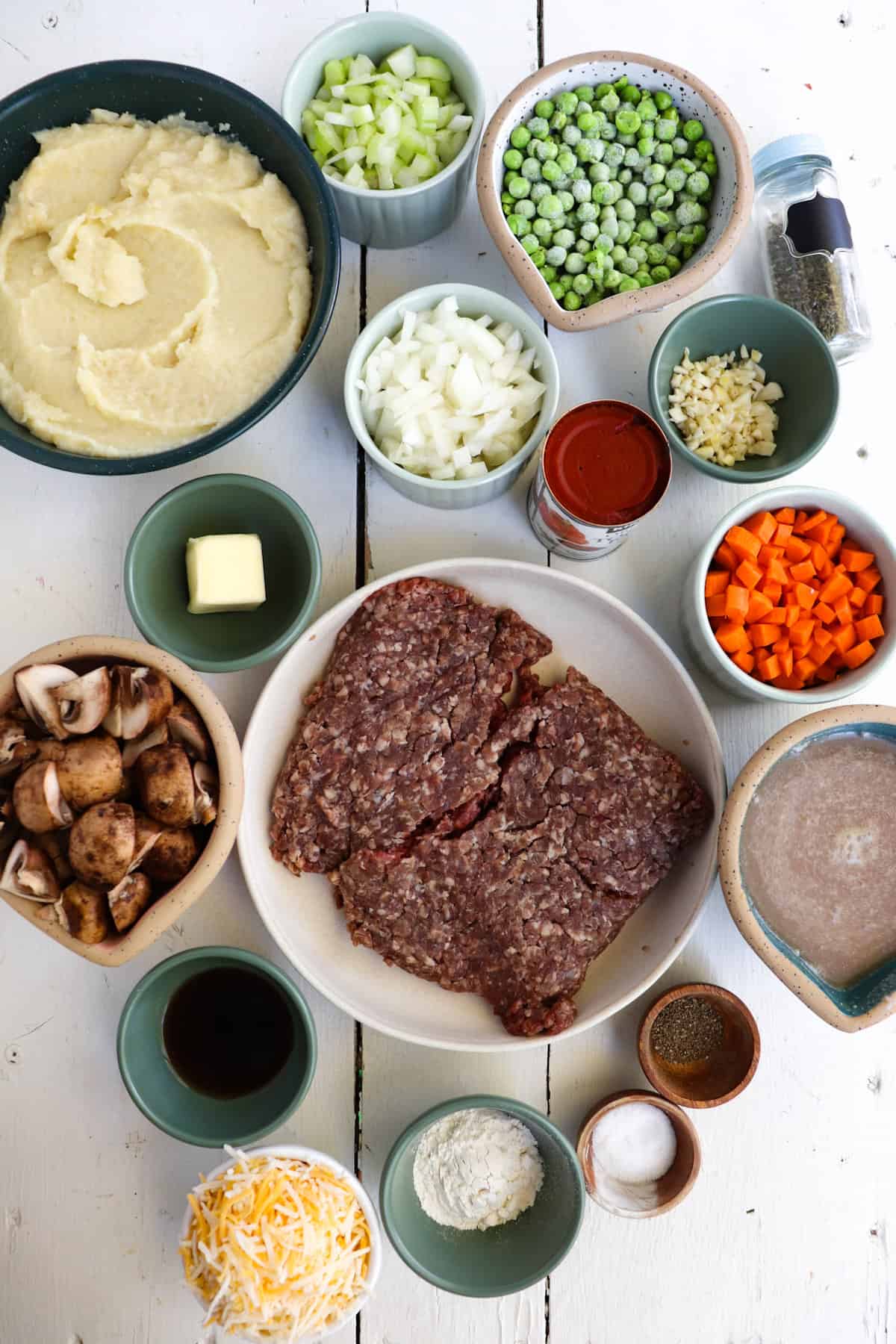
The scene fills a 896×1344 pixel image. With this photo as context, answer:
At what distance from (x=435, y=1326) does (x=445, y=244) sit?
231cm

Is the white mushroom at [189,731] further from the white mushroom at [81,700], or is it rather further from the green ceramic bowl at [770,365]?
the green ceramic bowl at [770,365]

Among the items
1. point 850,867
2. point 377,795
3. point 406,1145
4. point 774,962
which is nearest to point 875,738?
point 850,867

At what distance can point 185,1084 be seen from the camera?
202cm

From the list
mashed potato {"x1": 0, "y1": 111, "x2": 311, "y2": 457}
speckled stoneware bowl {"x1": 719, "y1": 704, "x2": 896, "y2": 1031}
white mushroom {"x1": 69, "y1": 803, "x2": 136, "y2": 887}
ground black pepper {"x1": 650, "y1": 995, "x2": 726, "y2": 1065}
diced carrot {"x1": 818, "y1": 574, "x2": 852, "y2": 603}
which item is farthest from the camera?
ground black pepper {"x1": 650, "y1": 995, "x2": 726, "y2": 1065}

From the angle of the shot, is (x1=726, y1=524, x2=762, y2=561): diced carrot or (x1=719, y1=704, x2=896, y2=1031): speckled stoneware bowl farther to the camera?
(x1=726, y1=524, x2=762, y2=561): diced carrot

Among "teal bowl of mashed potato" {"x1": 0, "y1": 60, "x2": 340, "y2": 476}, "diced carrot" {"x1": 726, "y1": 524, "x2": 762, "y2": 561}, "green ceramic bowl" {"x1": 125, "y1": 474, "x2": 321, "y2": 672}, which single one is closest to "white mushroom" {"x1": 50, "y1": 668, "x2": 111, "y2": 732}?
"green ceramic bowl" {"x1": 125, "y1": 474, "x2": 321, "y2": 672}

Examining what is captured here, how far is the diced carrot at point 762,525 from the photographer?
200 centimetres

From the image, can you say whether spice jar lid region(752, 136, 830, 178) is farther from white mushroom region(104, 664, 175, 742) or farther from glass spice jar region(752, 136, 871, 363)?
white mushroom region(104, 664, 175, 742)

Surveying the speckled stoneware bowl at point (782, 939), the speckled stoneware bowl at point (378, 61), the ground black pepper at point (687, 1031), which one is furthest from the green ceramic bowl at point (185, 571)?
the ground black pepper at point (687, 1031)

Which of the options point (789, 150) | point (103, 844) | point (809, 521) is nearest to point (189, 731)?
point (103, 844)

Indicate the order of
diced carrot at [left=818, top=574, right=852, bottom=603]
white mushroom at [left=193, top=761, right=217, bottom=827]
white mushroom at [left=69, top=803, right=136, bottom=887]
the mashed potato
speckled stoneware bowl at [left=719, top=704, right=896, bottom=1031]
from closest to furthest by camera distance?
1. white mushroom at [left=69, top=803, right=136, bottom=887]
2. white mushroom at [left=193, top=761, right=217, bottom=827]
3. speckled stoneware bowl at [left=719, top=704, right=896, bottom=1031]
4. the mashed potato
5. diced carrot at [left=818, top=574, right=852, bottom=603]

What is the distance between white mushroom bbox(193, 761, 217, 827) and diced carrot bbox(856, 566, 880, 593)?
1.29 metres

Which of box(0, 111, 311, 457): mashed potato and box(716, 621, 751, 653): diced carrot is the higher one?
box(0, 111, 311, 457): mashed potato

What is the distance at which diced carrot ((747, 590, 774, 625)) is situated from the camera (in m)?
1.97
